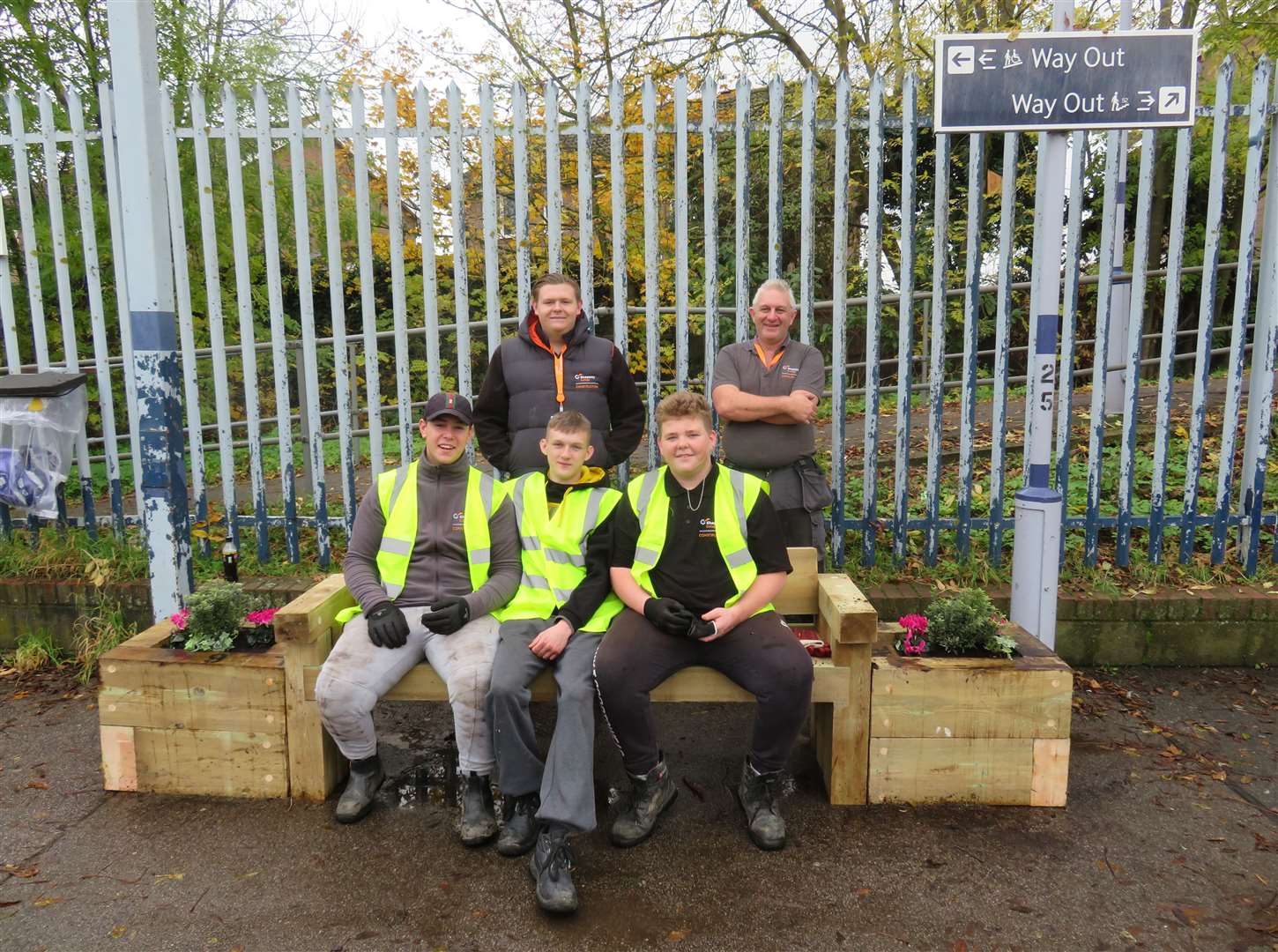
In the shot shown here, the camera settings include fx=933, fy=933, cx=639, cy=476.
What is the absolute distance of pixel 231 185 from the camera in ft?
15.5

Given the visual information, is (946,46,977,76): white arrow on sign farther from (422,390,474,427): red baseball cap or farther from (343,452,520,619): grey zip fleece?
(343,452,520,619): grey zip fleece

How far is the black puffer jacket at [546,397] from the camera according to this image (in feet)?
13.6

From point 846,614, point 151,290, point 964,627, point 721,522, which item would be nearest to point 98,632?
point 151,290

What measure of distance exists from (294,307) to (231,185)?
8.41 meters

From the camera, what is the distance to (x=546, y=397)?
4148mm

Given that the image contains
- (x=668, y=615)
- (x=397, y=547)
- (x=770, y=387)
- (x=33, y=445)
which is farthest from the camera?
(x=33, y=445)

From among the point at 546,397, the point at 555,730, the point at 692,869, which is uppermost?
the point at 546,397

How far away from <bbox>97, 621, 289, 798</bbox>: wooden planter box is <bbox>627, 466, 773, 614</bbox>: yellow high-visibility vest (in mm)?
1412

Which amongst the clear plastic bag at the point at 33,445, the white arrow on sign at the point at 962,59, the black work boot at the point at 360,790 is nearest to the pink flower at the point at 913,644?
the black work boot at the point at 360,790

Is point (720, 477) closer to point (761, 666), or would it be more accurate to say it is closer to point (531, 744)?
point (761, 666)

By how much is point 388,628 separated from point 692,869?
1.33 meters

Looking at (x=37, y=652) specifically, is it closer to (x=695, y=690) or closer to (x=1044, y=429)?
(x=695, y=690)

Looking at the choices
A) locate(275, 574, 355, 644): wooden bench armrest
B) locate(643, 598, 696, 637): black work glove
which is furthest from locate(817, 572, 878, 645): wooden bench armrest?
locate(275, 574, 355, 644): wooden bench armrest

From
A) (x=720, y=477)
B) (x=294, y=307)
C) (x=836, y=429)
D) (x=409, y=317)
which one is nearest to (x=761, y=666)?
(x=720, y=477)
